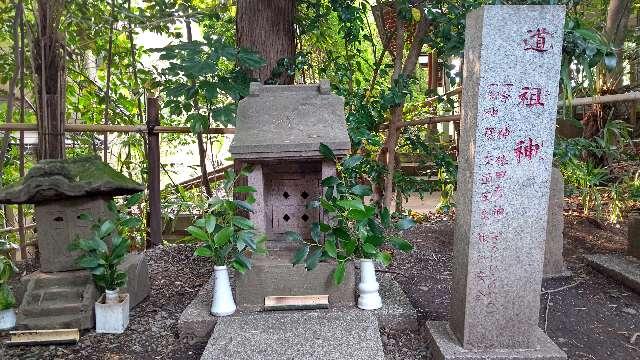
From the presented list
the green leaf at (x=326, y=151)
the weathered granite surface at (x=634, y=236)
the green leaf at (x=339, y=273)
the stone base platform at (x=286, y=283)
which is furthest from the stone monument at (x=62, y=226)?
the weathered granite surface at (x=634, y=236)

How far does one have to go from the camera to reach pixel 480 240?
6.59 feet

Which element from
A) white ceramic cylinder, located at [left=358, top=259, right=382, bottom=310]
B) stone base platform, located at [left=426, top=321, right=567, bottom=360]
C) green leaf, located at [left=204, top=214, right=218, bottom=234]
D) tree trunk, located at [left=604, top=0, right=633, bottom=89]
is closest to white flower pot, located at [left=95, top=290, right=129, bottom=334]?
green leaf, located at [left=204, top=214, right=218, bottom=234]

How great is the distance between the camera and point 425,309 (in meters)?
2.80

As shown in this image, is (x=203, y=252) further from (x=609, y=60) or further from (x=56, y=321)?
(x=609, y=60)

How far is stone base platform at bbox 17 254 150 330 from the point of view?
252cm

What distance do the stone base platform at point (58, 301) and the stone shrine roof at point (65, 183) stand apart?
489 mm

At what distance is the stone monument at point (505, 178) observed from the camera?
6.16ft

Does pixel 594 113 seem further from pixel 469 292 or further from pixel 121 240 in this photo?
pixel 121 240

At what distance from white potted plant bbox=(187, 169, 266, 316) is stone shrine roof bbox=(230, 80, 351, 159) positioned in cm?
20

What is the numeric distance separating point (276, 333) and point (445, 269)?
1.81 meters

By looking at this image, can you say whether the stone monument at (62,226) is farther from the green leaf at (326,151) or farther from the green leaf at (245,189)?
the green leaf at (326,151)

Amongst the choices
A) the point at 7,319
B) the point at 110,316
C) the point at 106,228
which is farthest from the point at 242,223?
the point at 7,319

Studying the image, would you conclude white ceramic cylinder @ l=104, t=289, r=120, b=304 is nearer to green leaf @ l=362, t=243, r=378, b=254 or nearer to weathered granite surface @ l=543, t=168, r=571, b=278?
green leaf @ l=362, t=243, r=378, b=254

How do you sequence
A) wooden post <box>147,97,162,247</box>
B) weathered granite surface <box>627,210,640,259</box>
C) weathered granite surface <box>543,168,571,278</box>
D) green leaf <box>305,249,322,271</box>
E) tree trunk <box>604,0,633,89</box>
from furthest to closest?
tree trunk <box>604,0,633,89</box> → wooden post <box>147,97,162,247</box> → weathered granite surface <box>627,210,640,259</box> → weathered granite surface <box>543,168,571,278</box> → green leaf <box>305,249,322,271</box>
